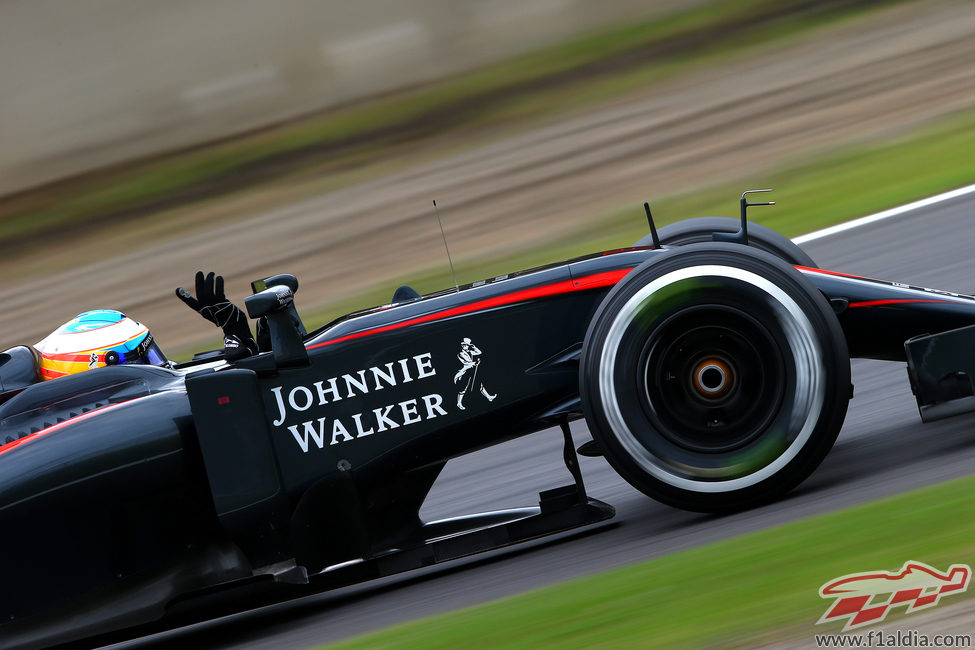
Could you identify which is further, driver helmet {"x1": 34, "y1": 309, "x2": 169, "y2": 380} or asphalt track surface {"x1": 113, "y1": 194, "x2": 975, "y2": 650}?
driver helmet {"x1": 34, "y1": 309, "x2": 169, "y2": 380}

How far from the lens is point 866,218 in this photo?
360 inches

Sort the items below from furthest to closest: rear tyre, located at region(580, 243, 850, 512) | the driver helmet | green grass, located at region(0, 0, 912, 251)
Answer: green grass, located at region(0, 0, 912, 251) < the driver helmet < rear tyre, located at region(580, 243, 850, 512)

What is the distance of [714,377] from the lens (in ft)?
13.8

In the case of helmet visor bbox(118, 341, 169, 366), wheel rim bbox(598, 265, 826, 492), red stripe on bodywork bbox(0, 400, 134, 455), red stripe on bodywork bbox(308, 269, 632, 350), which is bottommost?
wheel rim bbox(598, 265, 826, 492)

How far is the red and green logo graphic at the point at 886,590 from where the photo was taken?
125 inches

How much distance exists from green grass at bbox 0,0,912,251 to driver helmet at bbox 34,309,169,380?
9.39 metres

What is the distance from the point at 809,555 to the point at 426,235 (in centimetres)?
844

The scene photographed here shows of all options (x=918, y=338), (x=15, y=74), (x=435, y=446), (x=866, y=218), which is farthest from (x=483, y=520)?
(x=15, y=74)

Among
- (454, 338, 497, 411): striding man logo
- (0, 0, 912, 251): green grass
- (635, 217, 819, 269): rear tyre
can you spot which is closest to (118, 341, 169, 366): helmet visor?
(454, 338, 497, 411): striding man logo

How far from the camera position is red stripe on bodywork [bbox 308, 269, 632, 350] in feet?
14.7

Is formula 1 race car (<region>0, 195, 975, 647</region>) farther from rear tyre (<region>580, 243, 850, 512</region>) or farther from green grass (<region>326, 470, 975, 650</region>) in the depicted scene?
green grass (<region>326, 470, 975, 650</region>)

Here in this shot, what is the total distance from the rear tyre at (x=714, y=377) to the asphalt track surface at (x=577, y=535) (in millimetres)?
215

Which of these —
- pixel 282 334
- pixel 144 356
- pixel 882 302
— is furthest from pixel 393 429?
pixel 882 302

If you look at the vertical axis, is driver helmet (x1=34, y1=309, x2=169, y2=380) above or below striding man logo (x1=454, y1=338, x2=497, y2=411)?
above
